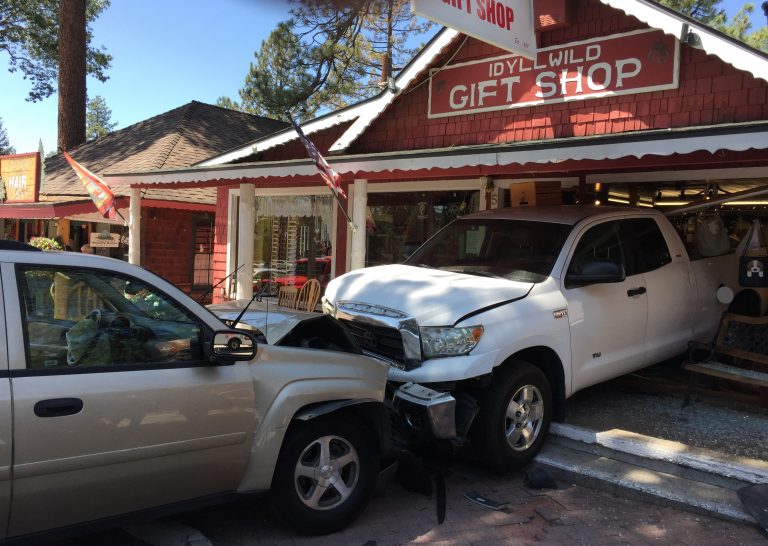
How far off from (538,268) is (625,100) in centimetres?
361

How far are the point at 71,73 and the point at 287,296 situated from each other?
566 inches

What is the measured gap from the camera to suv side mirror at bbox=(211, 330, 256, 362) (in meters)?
3.00

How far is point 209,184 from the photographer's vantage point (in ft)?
33.3

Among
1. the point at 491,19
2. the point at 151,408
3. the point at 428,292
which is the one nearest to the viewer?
the point at 151,408

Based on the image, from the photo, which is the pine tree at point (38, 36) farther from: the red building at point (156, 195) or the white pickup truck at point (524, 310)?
the white pickup truck at point (524, 310)

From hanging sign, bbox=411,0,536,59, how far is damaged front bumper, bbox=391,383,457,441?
369 centimetres

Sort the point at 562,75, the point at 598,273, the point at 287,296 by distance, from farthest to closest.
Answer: the point at 287,296
the point at 562,75
the point at 598,273

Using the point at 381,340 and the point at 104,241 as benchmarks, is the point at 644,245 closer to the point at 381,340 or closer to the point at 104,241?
the point at 381,340

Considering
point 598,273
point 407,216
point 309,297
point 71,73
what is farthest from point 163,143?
point 598,273

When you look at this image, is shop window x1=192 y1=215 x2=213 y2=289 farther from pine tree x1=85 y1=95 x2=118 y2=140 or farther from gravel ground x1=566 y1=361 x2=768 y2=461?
pine tree x1=85 y1=95 x2=118 y2=140

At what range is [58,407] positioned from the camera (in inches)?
102

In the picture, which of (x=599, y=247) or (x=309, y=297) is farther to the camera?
(x=309, y=297)

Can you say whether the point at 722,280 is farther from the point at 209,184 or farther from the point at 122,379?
the point at 209,184

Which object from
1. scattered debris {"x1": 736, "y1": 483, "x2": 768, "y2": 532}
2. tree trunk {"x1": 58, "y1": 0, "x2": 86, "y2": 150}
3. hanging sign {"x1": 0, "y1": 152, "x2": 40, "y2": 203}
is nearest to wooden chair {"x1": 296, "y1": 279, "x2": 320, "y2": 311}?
scattered debris {"x1": 736, "y1": 483, "x2": 768, "y2": 532}
